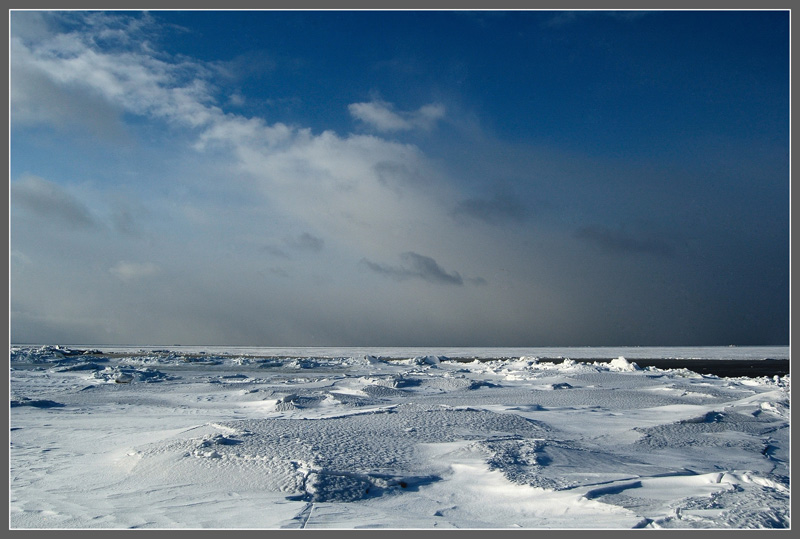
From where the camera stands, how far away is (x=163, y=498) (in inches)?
150

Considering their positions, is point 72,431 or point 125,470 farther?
point 72,431

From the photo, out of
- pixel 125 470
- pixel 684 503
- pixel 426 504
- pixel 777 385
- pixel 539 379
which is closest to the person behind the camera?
pixel 684 503

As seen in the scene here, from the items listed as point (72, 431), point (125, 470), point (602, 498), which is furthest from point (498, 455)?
point (72, 431)

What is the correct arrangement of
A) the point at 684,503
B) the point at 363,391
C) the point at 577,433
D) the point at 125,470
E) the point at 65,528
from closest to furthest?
the point at 65,528, the point at 684,503, the point at 125,470, the point at 577,433, the point at 363,391

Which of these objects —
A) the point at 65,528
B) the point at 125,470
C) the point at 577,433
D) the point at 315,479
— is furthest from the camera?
the point at 577,433

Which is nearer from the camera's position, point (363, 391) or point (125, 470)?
point (125, 470)

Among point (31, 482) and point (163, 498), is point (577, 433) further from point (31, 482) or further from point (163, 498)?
point (31, 482)

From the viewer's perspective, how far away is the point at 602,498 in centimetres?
365

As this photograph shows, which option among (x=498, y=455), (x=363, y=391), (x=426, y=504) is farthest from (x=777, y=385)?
(x=426, y=504)

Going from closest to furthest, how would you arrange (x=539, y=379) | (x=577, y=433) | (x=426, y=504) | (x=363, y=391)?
1. (x=426, y=504)
2. (x=577, y=433)
3. (x=363, y=391)
4. (x=539, y=379)

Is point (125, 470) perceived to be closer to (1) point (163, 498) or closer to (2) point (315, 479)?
(1) point (163, 498)

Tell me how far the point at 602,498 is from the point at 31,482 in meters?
4.66

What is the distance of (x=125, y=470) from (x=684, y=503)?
15.2ft

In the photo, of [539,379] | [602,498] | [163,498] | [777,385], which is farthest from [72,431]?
[777,385]
